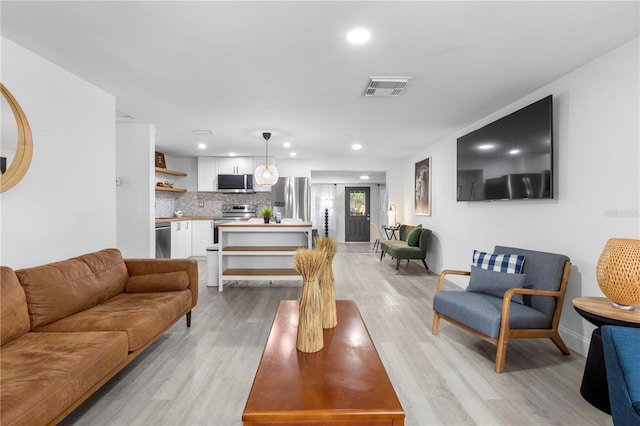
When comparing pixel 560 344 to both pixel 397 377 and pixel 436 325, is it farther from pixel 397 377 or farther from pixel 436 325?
pixel 397 377

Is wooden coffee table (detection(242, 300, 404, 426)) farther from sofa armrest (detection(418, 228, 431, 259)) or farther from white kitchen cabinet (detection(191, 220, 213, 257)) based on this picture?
white kitchen cabinet (detection(191, 220, 213, 257))

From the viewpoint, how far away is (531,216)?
338 cm

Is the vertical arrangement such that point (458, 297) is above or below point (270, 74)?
below

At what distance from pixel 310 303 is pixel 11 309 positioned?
183 cm

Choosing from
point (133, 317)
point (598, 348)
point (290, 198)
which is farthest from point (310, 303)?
point (290, 198)

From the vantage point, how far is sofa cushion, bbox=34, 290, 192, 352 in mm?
2105

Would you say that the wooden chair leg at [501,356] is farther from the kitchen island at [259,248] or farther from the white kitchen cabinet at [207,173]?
the white kitchen cabinet at [207,173]

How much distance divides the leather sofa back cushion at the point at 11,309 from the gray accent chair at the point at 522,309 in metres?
3.14

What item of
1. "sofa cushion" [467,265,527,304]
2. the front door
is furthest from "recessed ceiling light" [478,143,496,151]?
the front door

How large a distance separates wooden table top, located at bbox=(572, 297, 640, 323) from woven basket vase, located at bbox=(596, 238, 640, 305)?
0.07m

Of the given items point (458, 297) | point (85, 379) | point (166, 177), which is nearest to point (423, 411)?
point (458, 297)

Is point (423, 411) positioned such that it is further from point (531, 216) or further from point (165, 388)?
point (531, 216)

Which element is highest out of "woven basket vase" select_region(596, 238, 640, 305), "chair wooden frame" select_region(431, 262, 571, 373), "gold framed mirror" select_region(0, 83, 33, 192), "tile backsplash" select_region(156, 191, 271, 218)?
"gold framed mirror" select_region(0, 83, 33, 192)

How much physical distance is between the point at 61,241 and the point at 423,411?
3175mm
